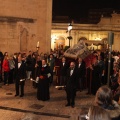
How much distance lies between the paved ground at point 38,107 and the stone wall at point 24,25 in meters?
7.39

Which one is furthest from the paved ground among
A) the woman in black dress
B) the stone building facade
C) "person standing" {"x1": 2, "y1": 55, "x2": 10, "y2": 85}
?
the stone building facade

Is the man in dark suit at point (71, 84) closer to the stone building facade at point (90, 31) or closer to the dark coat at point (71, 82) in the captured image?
the dark coat at point (71, 82)

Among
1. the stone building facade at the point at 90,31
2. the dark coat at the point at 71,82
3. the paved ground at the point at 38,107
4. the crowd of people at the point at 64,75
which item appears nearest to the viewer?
the paved ground at the point at 38,107

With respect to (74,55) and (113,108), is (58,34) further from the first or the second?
(113,108)

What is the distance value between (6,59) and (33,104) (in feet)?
15.3

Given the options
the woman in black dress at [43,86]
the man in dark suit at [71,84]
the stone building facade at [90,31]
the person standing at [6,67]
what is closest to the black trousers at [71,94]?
the man in dark suit at [71,84]

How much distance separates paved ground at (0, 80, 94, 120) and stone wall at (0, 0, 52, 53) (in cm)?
739

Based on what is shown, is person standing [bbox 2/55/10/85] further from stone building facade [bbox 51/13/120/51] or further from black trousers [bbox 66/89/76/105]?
stone building facade [bbox 51/13/120/51]

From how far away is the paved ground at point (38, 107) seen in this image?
9242 millimetres

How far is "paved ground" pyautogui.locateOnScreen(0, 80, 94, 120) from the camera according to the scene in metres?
9.24

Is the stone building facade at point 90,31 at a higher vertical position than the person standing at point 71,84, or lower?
higher

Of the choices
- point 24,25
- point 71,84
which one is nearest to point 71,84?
point 71,84

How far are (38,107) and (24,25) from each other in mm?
11290

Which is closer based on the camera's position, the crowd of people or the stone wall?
the crowd of people
